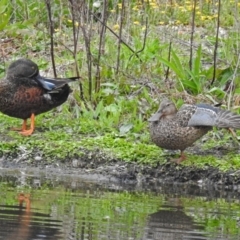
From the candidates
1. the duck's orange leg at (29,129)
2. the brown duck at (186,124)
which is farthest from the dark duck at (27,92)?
the brown duck at (186,124)

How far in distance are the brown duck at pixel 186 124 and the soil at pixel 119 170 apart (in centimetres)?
18

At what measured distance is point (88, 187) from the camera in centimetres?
811

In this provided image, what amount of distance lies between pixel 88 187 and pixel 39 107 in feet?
5.61

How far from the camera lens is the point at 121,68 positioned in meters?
10.9

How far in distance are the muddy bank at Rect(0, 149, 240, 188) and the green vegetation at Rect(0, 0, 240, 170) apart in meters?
0.08

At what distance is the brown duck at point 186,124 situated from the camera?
28.3 feet

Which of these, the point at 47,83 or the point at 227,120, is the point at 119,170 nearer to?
the point at 227,120

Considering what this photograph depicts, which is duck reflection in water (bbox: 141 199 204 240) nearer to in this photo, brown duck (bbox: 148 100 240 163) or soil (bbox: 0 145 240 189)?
soil (bbox: 0 145 240 189)

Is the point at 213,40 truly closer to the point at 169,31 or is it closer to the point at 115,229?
the point at 169,31

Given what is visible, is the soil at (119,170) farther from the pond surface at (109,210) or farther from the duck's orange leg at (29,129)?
the duck's orange leg at (29,129)

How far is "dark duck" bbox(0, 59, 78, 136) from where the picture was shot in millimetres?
9461

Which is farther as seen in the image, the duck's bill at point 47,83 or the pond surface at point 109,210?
the duck's bill at point 47,83

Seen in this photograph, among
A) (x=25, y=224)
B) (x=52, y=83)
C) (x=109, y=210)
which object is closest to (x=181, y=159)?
(x=52, y=83)

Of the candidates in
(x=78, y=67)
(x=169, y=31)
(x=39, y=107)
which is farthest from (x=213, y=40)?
(x=39, y=107)
